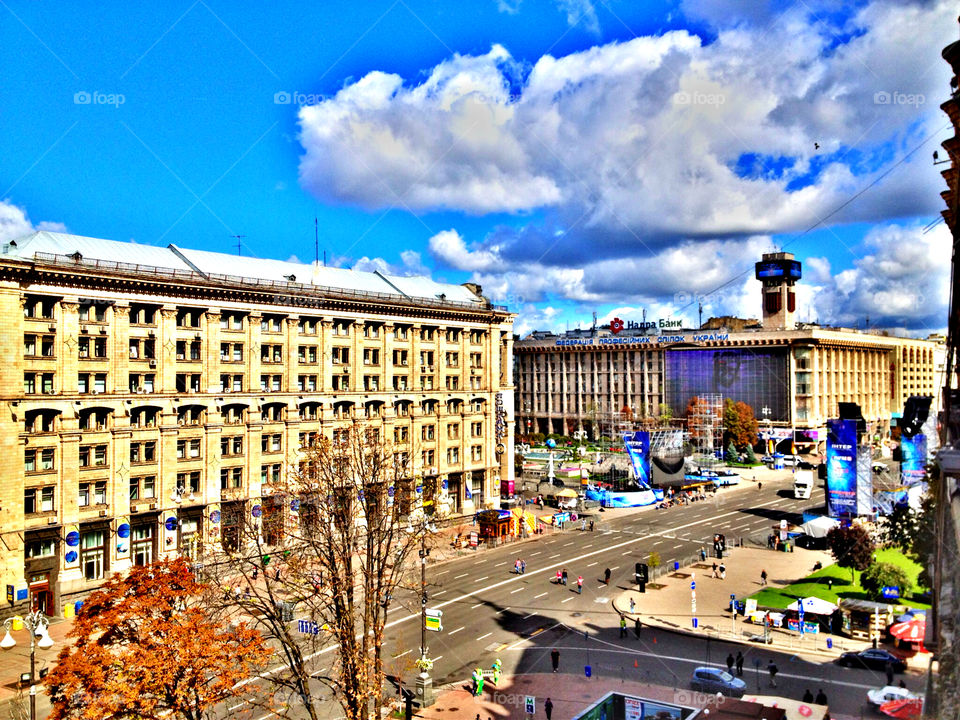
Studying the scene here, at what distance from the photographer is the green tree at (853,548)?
50.2m

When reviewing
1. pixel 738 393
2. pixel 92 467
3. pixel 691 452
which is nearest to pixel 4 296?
pixel 92 467

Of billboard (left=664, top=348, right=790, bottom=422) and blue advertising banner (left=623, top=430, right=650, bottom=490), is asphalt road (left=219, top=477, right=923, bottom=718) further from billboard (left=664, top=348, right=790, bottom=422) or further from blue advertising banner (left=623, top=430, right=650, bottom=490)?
billboard (left=664, top=348, right=790, bottom=422)

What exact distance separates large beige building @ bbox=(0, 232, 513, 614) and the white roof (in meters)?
0.20

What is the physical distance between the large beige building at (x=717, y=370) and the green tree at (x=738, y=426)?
275 inches

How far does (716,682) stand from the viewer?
36312mm

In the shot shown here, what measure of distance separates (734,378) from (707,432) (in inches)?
1295

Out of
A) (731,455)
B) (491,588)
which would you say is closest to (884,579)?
(491,588)

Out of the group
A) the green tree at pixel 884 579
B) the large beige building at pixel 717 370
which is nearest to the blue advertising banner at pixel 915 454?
the green tree at pixel 884 579

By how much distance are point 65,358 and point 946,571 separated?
2007 inches

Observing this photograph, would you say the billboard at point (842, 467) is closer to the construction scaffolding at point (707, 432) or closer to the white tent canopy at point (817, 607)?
the white tent canopy at point (817, 607)

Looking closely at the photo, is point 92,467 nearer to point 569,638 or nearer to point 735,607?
point 569,638

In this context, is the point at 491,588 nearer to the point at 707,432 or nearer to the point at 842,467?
the point at 842,467

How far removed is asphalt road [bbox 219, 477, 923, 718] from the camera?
3819 cm

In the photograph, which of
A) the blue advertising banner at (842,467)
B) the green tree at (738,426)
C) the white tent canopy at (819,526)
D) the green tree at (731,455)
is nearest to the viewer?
the white tent canopy at (819,526)
